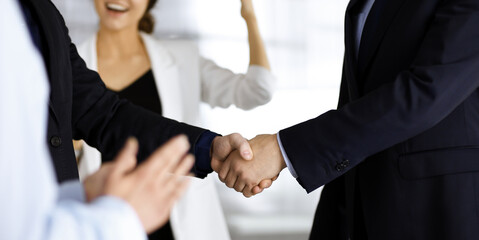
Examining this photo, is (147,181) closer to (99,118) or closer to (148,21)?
(99,118)

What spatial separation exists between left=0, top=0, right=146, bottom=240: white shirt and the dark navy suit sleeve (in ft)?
3.15

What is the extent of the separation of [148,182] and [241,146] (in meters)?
0.99

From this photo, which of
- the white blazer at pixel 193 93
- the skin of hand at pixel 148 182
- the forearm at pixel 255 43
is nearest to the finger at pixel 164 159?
the skin of hand at pixel 148 182

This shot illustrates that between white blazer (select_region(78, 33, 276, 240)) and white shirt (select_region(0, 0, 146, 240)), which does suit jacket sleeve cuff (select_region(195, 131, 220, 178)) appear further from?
white shirt (select_region(0, 0, 146, 240))

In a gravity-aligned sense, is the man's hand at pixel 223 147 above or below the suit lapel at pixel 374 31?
below

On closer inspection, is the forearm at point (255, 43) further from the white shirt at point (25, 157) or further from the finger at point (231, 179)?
the white shirt at point (25, 157)

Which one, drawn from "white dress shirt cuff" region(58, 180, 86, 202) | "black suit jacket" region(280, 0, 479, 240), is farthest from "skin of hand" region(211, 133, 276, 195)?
"white dress shirt cuff" region(58, 180, 86, 202)

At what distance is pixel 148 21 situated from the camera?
113 inches

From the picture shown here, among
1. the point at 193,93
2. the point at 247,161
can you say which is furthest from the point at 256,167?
the point at 193,93

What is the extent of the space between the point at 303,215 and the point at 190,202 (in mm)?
809

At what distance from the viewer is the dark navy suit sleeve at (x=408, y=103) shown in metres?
1.44

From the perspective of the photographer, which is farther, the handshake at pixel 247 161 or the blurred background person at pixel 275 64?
the blurred background person at pixel 275 64

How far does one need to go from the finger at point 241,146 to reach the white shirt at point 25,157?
1051mm

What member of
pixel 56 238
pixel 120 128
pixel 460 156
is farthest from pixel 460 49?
pixel 56 238
